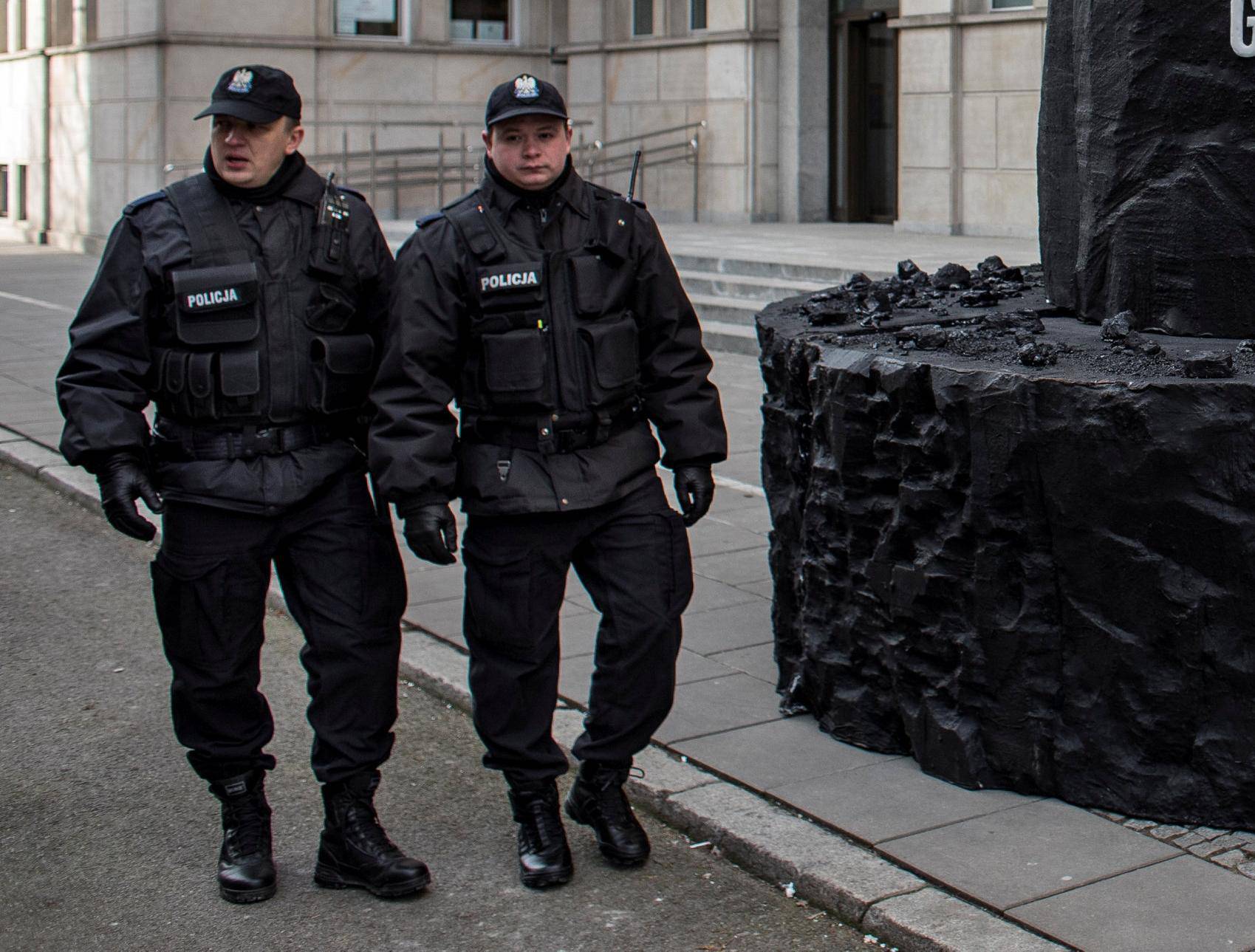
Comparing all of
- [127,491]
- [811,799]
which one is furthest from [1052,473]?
[127,491]

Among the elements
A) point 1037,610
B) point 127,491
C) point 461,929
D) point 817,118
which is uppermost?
point 817,118

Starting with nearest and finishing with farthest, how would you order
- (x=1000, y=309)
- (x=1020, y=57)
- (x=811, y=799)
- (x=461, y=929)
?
(x=461, y=929) < (x=811, y=799) < (x=1000, y=309) < (x=1020, y=57)

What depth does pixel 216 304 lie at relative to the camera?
3965 mm

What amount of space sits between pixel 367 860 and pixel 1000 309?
8.71 feet

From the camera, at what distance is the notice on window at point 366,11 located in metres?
22.6

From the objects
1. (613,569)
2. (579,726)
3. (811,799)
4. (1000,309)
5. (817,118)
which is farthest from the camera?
(817,118)

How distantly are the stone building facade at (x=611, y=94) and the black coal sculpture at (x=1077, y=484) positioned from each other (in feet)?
38.9

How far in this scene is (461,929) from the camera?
3.88m

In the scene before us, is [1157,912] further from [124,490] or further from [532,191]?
[124,490]

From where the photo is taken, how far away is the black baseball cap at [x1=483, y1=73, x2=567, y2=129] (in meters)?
3.98

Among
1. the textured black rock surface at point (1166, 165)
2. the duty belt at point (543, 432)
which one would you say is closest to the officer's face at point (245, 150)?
the duty belt at point (543, 432)

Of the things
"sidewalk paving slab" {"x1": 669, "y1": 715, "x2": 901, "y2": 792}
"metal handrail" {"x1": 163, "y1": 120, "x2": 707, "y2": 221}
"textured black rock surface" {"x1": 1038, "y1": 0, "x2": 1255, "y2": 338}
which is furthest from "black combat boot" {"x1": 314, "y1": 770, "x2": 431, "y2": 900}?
"metal handrail" {"x1": 163, "y1": 120, "x2": 707, "y2": 221}

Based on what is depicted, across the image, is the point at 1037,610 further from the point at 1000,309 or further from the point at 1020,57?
the point at 1020,57

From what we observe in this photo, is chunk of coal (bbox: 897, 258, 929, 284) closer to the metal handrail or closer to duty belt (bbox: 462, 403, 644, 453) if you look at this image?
duty belt (bbox: 462, 403, 644, 453)
